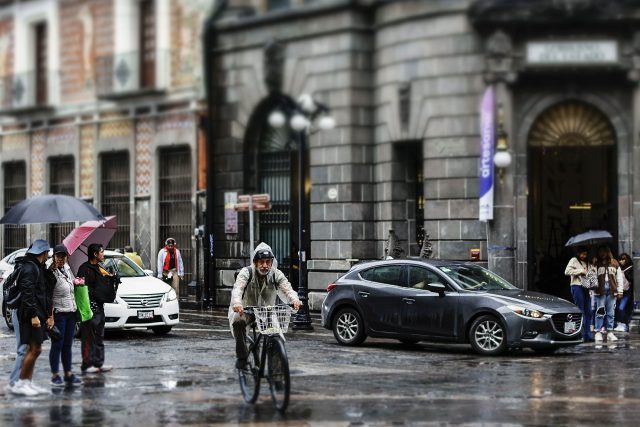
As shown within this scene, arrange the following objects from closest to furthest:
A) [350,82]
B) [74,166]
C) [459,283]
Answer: [459,283] → [350,82] → [74,166]

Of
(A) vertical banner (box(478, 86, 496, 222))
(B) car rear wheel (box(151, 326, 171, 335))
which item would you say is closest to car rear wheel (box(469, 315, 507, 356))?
(B) car rear wheel (box(151, 326, 171, 335))

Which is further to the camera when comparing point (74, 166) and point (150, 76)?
point (74, 166)

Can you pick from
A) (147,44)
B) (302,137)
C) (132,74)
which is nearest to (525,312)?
(302,137)

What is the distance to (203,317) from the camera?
28.0 metres

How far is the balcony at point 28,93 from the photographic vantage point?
3825cm

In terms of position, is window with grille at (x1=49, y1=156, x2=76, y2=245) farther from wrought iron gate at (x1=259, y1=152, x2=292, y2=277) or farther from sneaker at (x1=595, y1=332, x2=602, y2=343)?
sneaker at (x1=595, y1=332, x2=602, y2=343)

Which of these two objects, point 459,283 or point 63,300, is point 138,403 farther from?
point 459,283

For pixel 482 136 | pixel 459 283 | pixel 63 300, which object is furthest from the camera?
pixel 482 136

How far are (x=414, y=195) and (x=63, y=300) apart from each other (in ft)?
49.3

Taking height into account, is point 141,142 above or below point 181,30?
below

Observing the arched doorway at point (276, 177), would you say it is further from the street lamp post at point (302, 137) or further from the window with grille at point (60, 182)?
the window with grille at point (60, 182)

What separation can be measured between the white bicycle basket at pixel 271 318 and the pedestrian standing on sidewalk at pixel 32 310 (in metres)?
2.64

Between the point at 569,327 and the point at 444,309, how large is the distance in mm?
1850

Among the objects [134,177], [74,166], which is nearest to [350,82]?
[134,177]
